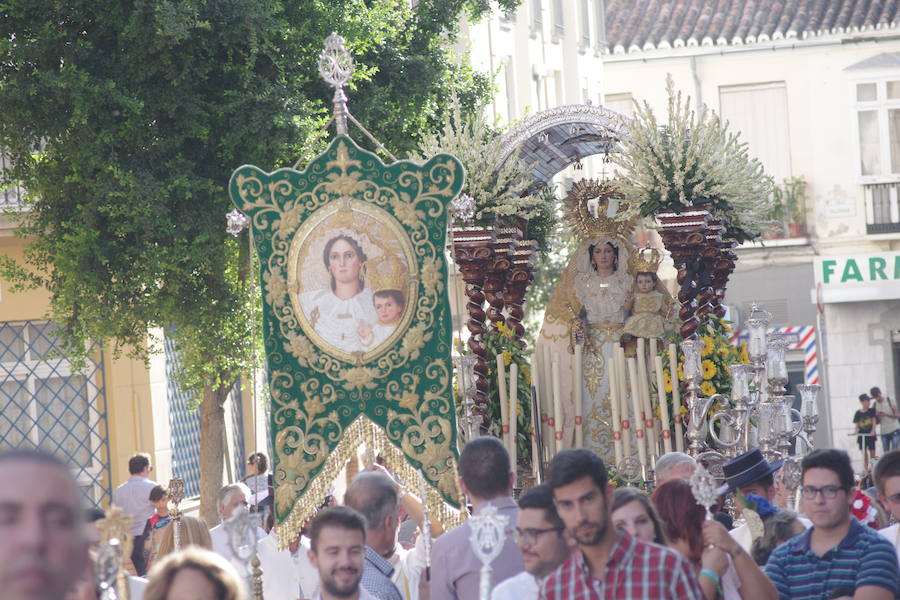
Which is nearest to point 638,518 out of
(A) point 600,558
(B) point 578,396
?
(A) point 600,558

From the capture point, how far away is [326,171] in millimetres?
8312

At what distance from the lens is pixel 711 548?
5.21m

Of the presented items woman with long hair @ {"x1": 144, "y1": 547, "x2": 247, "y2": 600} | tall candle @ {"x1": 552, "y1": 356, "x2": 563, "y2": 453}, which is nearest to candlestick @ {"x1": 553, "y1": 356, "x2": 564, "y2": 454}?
tall candle @ {"x1": 552, "y1": 356, "x2": 563, "y2": 453}

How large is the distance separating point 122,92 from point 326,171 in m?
4.29

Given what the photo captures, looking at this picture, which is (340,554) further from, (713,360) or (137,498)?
(137,498)

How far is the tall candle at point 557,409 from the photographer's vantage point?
10.1 meters

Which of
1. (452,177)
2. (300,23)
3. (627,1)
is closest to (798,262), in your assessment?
(627,1)

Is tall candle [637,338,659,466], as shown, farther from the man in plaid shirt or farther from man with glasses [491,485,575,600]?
the man in plaid shirt

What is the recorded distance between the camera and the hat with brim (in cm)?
682

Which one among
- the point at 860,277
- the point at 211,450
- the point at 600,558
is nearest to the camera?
the point at 600,558

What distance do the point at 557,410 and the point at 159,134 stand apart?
4.21 meters

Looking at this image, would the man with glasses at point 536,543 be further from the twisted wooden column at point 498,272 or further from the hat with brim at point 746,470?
the twisted wooden column at point 498,272

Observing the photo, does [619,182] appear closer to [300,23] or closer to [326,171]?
[326,171]

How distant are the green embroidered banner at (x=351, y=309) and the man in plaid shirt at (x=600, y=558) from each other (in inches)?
137
